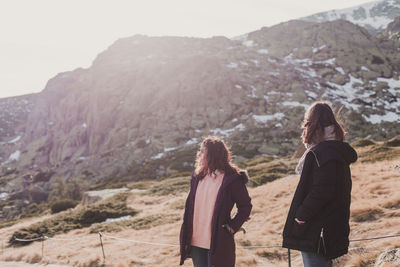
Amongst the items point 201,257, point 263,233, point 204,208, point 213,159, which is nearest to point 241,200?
point 204,208

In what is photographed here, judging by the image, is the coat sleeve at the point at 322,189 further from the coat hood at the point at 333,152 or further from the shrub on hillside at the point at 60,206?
the shrub on hillside at the point at 60,206

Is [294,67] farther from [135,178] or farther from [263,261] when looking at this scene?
[263,261]

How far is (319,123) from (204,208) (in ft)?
5.88

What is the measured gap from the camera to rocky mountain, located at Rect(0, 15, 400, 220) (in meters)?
73.3

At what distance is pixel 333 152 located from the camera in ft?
9.61

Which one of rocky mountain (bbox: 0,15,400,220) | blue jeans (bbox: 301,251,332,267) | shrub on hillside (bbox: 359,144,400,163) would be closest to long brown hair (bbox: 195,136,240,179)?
blue jeans (bbox: 301,251,332,267)

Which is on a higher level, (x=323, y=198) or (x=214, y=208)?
(x=323, y=198)

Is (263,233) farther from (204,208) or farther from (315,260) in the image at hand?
(315,260)

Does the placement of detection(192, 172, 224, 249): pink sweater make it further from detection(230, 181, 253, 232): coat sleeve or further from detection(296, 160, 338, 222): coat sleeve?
detection(296, 160, 338, 222): coat sleeve

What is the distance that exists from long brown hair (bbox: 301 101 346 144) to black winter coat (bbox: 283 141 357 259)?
0.17 meters

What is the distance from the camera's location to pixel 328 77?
110125 mm

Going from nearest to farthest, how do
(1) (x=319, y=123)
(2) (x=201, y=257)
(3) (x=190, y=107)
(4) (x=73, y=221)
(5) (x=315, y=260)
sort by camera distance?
(5) (x=315, y=260), (1) (x=319, y=123), (2) (x=201, y=257), (4) (x=73, y=221), (3) (x=190, y=107)

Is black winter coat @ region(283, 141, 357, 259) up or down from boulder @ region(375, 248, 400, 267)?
up

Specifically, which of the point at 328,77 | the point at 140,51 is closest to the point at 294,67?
the point at 328,77
